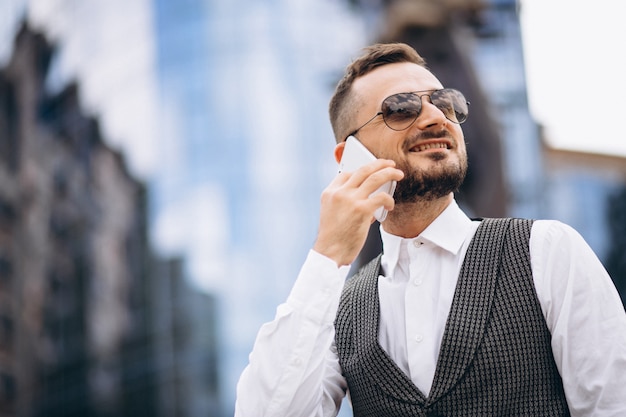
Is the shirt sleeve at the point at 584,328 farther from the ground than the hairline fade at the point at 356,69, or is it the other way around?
the hairline fade at the point at 356,69

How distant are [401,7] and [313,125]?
9429 mm

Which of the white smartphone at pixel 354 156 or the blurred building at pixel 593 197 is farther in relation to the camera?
the blurred building at pixel 593 197

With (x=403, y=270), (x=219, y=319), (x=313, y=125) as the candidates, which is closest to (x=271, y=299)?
(x=219, y=319)

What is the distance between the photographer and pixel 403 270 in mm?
2465

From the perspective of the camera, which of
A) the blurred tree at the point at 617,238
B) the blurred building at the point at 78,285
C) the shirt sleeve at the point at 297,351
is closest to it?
the shirt sleeve at the point at 297,351

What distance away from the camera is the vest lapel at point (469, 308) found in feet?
6.66

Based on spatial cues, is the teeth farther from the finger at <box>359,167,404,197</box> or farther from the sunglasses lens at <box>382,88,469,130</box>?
the finger at <box>359,167,404,197</box>

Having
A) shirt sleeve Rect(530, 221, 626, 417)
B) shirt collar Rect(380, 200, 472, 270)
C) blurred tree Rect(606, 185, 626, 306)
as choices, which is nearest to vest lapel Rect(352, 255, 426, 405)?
shirt collar Rect(380, 200, 472, 270)

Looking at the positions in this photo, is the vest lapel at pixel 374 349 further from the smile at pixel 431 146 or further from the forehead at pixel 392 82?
the forehead at pixel 392 82

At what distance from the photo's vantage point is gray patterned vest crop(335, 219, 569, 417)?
6.51 feet

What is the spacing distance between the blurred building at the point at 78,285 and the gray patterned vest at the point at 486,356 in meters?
26.0

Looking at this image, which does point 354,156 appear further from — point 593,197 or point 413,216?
point 593,197

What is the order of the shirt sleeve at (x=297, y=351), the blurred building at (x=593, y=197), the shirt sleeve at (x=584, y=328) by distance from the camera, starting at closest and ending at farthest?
1. the shirt sleeve at (x=584, y=328)
2. the shirt sleeve at (x=297, y=351)
3. the blurred building at (x=593, y=197)

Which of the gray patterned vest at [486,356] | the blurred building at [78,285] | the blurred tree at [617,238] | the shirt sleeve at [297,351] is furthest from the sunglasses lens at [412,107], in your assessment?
the blurred tree at [617,238]
